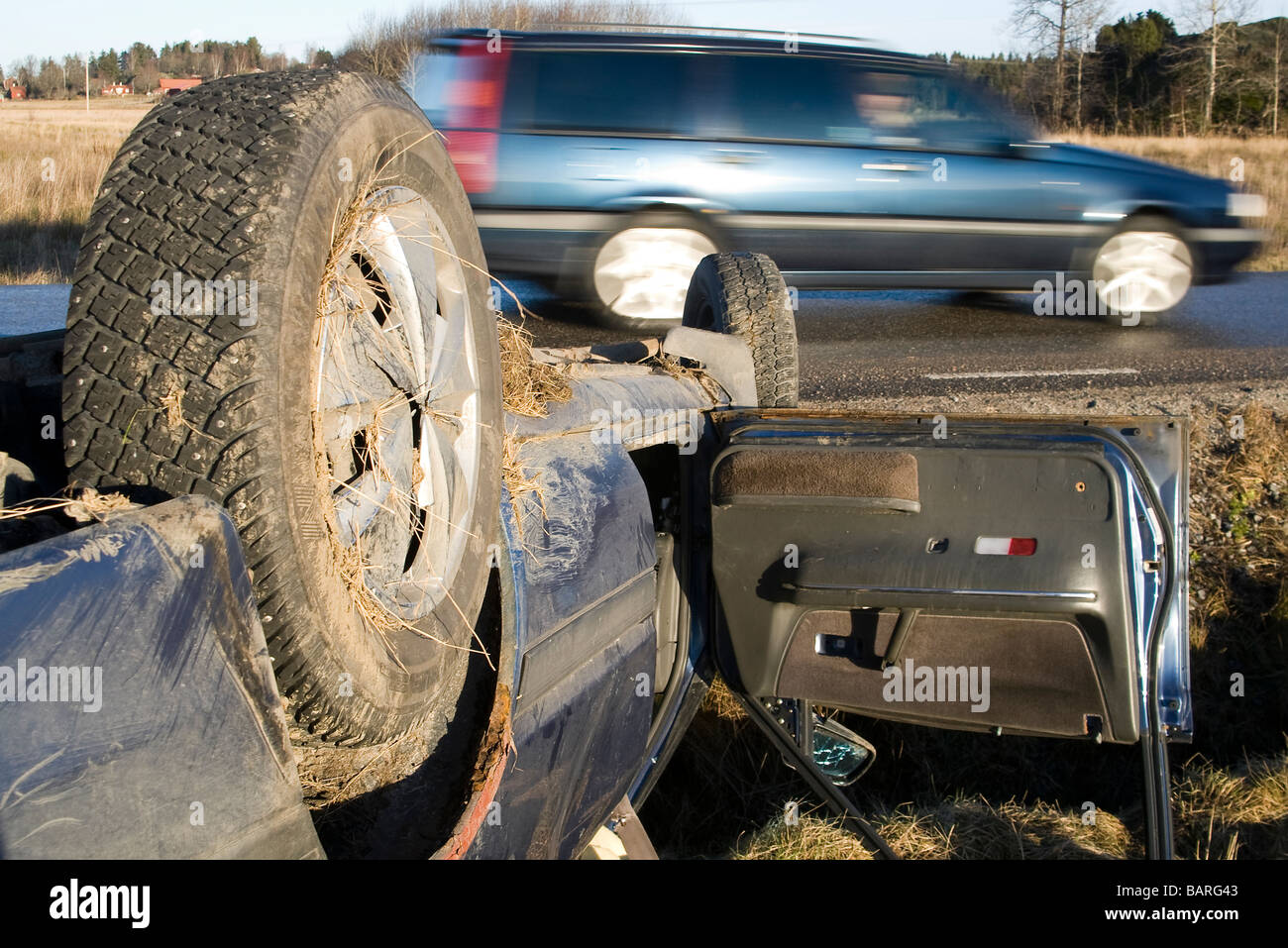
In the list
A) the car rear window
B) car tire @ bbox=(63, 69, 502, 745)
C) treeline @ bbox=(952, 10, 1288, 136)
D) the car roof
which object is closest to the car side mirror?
car tire @ bbox=(63, 69, 502, 745)

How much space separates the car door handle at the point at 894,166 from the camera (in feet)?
25.8

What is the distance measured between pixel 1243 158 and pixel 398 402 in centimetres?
2206

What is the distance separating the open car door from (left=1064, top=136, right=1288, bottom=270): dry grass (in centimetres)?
1109

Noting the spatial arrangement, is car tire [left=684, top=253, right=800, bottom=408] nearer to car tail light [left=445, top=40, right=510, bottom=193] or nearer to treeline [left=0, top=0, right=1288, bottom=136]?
car tail light [left=445, top=40, right=510, bottom=193]

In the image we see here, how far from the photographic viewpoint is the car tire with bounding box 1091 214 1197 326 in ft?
28.1

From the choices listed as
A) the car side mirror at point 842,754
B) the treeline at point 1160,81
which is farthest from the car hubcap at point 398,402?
the treeline at point 1160,81

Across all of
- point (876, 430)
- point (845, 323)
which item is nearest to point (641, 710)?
point (876, 430)

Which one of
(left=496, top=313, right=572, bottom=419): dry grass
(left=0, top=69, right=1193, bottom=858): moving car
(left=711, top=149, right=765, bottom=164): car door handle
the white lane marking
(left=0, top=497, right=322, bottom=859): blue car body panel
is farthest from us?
(left=711, top=149, right=765, bottom=164): car door handle

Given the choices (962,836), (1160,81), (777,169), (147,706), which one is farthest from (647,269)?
(1160,81)

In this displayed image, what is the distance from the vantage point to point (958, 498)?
262cm

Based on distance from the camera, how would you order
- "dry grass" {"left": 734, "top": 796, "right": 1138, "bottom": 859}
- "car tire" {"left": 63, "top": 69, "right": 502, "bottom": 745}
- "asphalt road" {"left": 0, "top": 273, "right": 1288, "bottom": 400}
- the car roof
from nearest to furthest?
"car tire" {"left": 63, "top": 69, "right": 502, "bottom": 745} < "dry grass" {"left": 734, "top": 796, "right": 1138, "bottom": 859} < "asphalt road" {"left": 0, "top": 273, "right": 1288, "bottom": 400} < the car roof

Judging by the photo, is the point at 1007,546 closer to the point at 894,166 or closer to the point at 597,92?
the point at 597,92

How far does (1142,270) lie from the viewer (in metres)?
8.73
